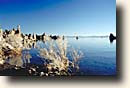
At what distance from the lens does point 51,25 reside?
2.69m

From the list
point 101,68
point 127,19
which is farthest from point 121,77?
point 127,19

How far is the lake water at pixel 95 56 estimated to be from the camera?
2.63 m

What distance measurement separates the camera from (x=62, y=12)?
268cm

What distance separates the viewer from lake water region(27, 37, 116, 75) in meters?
2.63

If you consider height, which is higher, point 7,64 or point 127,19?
point 127,19

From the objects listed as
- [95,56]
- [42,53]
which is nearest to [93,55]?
[95,56]

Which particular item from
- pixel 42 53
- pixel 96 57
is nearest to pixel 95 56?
pixel 96 57

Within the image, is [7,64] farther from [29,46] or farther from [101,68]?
[101,68]

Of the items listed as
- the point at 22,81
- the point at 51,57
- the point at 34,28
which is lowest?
the point at 22,81

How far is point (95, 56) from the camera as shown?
2658 mm

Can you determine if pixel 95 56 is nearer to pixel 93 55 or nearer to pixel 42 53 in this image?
pixel 93 55

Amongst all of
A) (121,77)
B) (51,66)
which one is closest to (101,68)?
(121,77)

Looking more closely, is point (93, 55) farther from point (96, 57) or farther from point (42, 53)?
point (42, 53)

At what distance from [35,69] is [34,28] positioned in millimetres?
296
